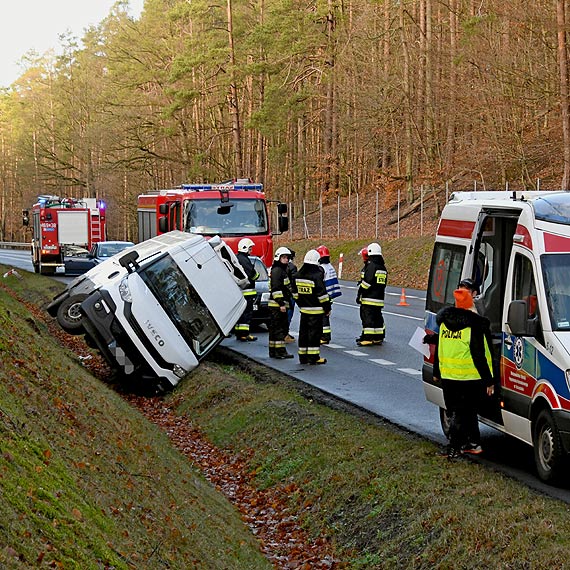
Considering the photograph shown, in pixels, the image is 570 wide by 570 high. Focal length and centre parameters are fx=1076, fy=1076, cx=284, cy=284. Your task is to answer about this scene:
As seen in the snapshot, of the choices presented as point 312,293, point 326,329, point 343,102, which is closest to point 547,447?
point 312,293

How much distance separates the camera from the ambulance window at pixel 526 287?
900cm

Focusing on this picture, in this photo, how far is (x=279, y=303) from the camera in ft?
58.2

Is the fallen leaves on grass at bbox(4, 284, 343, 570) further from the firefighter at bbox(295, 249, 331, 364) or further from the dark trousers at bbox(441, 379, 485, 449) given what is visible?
the firefighter at bbox(295, 249, 331, 364)

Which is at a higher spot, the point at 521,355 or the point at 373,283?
the point at 521,355

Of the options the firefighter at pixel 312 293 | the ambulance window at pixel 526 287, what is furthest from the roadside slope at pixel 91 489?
the firefighter at pixel 312 293

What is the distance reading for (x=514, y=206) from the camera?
31.7 ft

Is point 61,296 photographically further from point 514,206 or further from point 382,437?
point 514,206

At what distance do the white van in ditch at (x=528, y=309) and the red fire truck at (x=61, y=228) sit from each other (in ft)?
121

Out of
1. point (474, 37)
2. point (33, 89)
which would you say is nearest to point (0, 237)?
point (33, 89)

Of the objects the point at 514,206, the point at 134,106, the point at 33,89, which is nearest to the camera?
the point at 514,206

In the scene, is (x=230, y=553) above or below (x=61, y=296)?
below

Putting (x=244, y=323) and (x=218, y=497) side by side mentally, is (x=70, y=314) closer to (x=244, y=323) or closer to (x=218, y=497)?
(x=244, y=323)

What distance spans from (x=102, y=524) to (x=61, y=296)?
11377mm

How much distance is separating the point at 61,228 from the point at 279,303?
102ft
